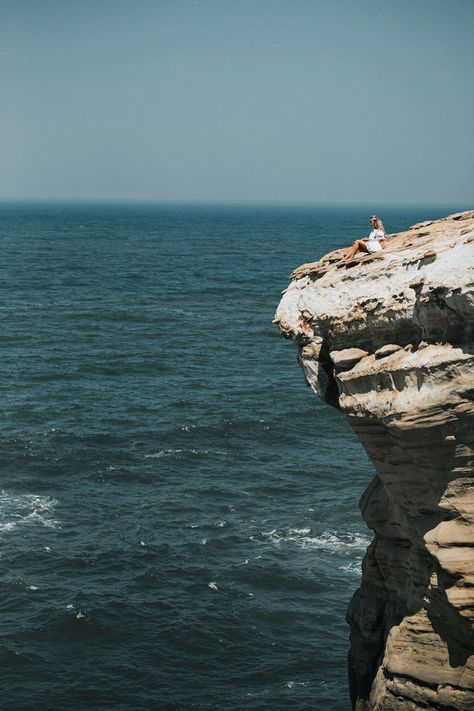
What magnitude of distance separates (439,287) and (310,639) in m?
20.4

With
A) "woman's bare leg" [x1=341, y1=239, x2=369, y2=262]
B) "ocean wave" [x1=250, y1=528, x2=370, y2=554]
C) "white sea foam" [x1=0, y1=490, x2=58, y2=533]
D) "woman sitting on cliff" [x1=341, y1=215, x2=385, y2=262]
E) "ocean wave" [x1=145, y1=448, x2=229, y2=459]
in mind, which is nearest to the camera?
"woman sitting on cliff" [x1=341, y1=215, x2=385, y2=262]

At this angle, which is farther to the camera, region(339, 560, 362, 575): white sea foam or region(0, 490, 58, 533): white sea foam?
region(0, 490, 58, 533): white sea foam

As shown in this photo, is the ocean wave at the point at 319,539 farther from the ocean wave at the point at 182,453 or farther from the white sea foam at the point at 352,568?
the ocean wave at the point at 182,453

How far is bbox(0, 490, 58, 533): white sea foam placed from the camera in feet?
150

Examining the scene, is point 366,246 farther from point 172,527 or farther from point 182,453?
point 182,453

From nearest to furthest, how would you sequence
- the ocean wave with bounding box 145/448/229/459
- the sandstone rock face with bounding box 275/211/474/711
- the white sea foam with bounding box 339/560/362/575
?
the sandstone rock face with bounding box 275/211/474/711 < the white sea foam with bounding box 339/560/362/575 < the ocean wave with bounding box 145/448/229/459

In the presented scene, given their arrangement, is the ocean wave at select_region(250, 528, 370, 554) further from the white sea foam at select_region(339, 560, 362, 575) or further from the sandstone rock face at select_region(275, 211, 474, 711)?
the sandstone rock face at select_region(275, 211, 474, 711)

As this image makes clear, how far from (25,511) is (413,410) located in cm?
3003

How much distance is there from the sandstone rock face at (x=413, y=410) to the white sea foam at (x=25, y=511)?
23079 millimetres

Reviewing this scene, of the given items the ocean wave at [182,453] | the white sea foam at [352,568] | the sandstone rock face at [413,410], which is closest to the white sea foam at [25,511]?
the ocean wave at [182,453]

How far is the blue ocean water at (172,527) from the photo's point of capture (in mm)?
34500

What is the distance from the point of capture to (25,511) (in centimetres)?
4706

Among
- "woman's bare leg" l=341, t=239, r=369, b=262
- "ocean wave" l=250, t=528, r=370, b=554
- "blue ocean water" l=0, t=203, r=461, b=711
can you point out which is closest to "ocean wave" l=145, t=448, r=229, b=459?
"blue ocean water" l=0, t=203, r=461, b=711

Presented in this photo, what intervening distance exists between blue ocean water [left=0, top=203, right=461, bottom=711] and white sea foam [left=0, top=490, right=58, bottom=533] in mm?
120
